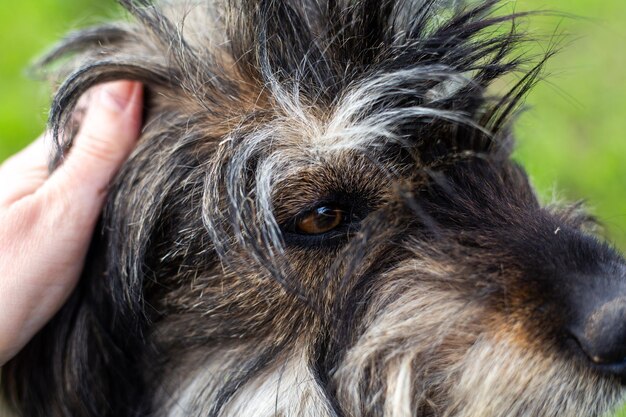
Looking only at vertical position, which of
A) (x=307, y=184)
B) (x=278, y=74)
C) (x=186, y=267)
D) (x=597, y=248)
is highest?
(x=278, y=74)

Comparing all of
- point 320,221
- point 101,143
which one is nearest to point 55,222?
point 101,143

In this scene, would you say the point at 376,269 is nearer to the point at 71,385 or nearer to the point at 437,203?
the point at 437,203

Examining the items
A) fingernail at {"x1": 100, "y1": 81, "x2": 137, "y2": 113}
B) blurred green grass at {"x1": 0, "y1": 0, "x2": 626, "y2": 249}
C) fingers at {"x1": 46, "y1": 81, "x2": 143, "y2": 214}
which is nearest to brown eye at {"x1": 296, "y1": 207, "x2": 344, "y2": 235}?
fingers at {"x1": 46, "y1": 81, "x2": 143, "y2": 214}

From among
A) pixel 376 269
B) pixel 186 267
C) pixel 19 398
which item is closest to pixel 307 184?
pixel 376 269

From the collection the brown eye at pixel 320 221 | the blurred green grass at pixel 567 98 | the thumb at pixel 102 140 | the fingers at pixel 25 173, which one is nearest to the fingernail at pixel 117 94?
the thumb at pixel 102 140

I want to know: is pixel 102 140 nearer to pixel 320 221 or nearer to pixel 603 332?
pixel 320 221

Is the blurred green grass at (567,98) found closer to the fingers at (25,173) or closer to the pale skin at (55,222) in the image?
the fingers at (25,173)
